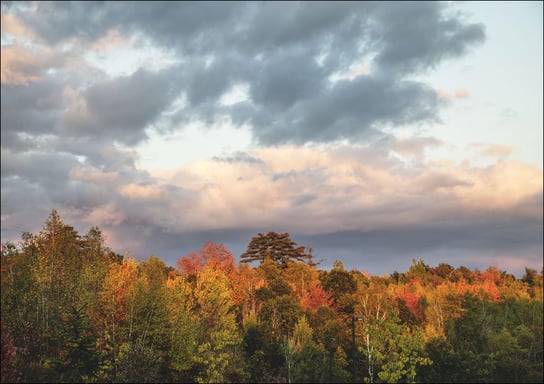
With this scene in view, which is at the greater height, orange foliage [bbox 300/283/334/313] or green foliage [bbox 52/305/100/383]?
orange foliage [bbox 300/283/334/313]

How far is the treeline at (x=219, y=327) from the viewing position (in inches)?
1560

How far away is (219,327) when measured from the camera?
5806 cm

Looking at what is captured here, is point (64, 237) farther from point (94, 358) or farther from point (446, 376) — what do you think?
point (446, 376)

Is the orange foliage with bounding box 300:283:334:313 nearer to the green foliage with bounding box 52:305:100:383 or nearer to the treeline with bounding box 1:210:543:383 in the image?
the treeline with bounding box 1:210:543:383

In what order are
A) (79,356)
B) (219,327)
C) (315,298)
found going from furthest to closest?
(315,298) → (219,327) → (79,356)

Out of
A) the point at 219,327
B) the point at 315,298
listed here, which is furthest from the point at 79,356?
the point at 315,298

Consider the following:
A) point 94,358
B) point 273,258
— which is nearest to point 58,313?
point 94,358

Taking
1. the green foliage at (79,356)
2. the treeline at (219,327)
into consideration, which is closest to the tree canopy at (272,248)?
the treeline at (219,327)

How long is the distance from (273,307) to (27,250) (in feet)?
117

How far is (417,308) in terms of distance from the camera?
105 meters

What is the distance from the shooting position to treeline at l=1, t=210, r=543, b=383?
39625 mm

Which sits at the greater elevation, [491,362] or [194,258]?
[194,258]

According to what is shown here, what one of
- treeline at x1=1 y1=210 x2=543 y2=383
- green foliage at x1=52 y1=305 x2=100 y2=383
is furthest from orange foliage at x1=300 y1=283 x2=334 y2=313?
green foliage at x1=52 y1=305 x2=100 y2=383

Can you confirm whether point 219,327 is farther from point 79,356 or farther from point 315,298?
point 315,298
